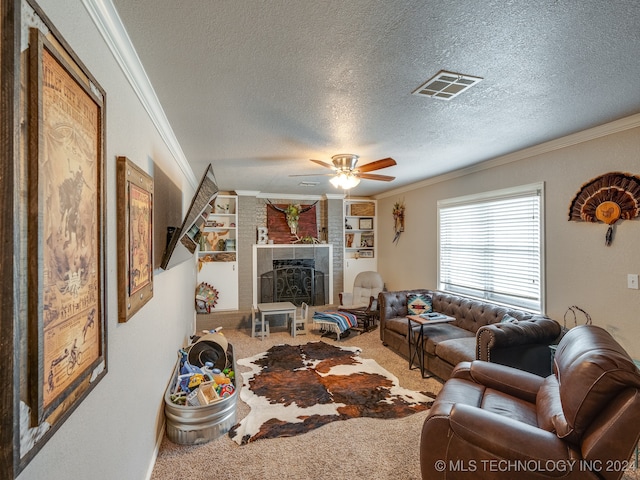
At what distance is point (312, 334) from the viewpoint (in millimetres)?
5289

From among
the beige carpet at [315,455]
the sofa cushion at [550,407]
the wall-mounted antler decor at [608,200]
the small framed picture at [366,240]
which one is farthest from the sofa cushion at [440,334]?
the small framed picture at [366,240]

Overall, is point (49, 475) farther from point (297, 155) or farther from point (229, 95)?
point (297, 155)

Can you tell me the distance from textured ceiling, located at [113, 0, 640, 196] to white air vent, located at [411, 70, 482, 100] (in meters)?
0.05

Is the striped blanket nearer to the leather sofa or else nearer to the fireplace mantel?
the leather sofa

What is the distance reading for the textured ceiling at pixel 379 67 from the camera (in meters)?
1.34

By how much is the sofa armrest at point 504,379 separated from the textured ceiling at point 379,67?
1.90 m

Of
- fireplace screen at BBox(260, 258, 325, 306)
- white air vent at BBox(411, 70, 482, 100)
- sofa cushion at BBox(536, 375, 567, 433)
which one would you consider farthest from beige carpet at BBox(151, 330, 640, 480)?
fireplace screen at BBox(260, 258, 325, 306)

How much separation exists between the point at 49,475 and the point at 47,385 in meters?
0.27

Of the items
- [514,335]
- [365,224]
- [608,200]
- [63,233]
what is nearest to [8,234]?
[63,233]

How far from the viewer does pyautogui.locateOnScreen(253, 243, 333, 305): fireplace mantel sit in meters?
6.10

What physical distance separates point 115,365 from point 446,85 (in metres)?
2.29

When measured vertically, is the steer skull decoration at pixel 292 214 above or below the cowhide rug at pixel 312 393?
above

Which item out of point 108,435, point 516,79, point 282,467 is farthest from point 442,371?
point 108,435

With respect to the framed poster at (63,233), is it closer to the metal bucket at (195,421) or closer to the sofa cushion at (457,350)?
the metal bucket at (195,421)
